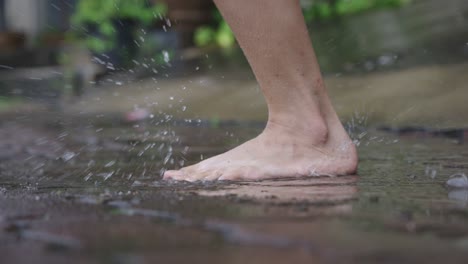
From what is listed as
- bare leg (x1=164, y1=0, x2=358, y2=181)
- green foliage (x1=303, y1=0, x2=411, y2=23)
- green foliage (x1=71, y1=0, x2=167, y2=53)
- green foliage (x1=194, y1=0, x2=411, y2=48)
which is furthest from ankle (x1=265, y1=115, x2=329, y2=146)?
green foliage (x1=71, y1=0, x2=167, y2=53)

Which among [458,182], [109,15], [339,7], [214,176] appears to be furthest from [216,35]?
[458,182]

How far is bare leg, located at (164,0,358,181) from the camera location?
2.21 meters

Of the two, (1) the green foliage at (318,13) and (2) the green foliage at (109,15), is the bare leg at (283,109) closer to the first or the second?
(1) the green foliage at (318,13)

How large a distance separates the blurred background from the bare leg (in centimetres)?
135

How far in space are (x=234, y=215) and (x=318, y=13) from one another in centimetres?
678

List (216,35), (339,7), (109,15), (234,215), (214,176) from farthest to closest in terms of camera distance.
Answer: (109,15) → (216,35) → (339,7) → (214,176) → (234,215)

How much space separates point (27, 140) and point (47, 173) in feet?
5.49

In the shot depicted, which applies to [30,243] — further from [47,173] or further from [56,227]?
[47,173]

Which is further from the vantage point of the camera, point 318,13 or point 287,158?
point 318,13

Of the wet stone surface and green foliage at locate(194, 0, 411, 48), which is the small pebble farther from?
green foliage at locate(194, 0, 411, 48)

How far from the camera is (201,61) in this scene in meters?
7.56

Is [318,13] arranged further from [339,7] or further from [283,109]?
[283,109]

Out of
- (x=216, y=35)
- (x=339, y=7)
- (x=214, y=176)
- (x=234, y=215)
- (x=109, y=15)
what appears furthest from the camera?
(x=109, y=15)

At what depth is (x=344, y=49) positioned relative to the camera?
6000 mm
